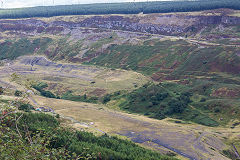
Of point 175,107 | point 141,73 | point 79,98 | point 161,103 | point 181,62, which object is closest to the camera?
point 175,107

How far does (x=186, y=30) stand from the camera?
4879 inches

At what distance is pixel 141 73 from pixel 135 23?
55503mm

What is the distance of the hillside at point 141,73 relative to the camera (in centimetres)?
4856

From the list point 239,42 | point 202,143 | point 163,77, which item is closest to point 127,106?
point 163,77

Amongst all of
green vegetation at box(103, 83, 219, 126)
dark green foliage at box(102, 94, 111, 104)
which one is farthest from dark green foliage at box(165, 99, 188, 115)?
dark green foliage at box(102, 94, 111, 104)

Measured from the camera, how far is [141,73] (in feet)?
305

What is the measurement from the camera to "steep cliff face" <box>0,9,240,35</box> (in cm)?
12325

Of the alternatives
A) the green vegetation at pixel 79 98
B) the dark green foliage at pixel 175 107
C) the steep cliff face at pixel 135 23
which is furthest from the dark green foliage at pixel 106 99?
the steep cliff face at pixel 135 23

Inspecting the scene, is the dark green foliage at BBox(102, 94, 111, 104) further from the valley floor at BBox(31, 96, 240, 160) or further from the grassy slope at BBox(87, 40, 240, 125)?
the valley floor at BBox(31, 96, 240, 160)

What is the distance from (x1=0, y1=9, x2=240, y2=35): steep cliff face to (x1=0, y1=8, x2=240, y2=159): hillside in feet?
1.65

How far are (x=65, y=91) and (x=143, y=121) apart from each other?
3900 cm

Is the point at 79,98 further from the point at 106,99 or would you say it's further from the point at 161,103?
the point at 161,103

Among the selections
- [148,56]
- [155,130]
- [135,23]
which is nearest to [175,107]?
[155,130]

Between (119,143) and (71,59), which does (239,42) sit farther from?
(119,143)
